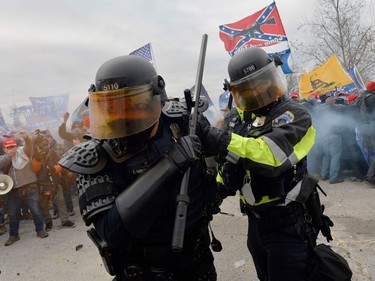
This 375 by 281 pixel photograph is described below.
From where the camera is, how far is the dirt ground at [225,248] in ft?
11.2

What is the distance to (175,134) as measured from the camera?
1805 millimetres

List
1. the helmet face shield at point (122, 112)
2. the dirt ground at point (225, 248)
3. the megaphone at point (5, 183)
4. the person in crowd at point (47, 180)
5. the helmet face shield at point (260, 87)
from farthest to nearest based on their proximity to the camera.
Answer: the person in crowd at point (47, 180)
the megaphone at point (5, 183)
the dirt ground at point (225, 248)
the helmet face shield at point (260, 87)
the helmet face shield at point (122, 112)

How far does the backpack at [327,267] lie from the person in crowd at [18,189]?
4466 millimetres

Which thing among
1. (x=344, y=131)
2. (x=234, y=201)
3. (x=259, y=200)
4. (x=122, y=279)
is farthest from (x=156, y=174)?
(x=344, y=131)

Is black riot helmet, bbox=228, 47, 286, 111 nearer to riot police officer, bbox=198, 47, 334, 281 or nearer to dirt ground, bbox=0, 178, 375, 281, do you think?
riot police officer, bbox=198, 47, 334, 281

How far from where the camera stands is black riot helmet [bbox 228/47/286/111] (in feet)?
7.15

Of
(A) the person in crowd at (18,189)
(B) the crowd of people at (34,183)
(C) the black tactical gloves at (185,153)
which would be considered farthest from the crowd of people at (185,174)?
(A) the person in crowd at (18,189)

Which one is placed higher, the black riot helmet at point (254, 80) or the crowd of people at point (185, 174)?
the black riot helmet at point (254, 80)

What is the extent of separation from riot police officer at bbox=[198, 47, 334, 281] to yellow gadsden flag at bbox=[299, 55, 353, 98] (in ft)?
23.1

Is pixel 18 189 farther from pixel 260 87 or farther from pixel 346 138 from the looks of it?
pixel 346 138

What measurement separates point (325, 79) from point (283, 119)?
7666 mm

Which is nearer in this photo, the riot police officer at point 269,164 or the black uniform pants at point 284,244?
the riot police officer at point 269,164

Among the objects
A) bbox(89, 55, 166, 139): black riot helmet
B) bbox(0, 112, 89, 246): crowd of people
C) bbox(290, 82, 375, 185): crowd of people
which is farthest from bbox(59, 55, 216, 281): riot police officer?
bbox(290, 82, 375, 185): crowd of people

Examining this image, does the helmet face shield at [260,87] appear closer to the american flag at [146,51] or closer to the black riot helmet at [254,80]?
the black riot helmet at [254,80]
